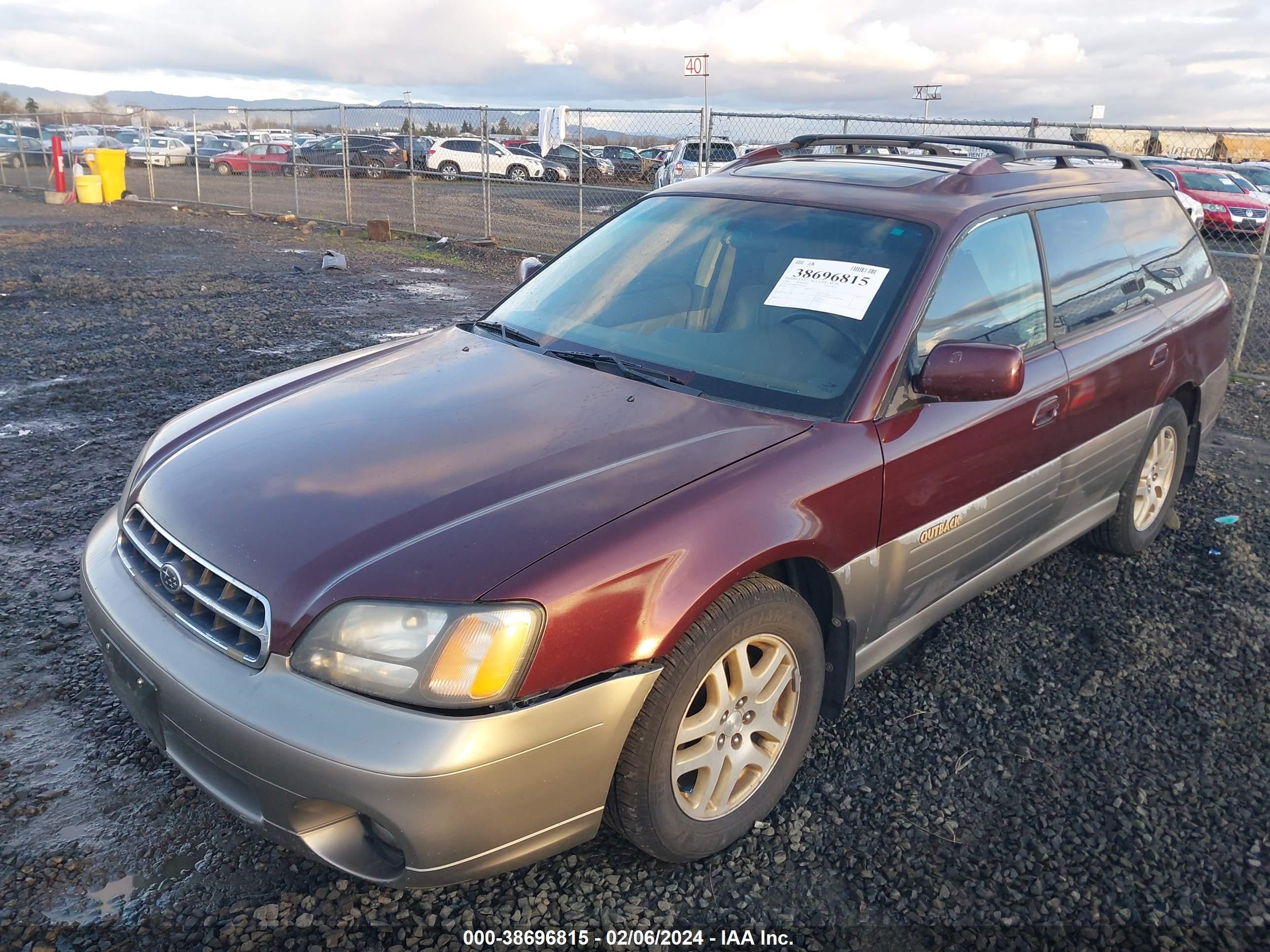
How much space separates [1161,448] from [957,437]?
214 centimetres

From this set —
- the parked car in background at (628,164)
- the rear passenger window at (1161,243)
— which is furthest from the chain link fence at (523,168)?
the rear passenger window at (1161,243)

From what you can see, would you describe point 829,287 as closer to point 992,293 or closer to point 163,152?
point 992,293

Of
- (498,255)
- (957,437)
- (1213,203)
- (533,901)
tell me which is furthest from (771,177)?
(1213,203)

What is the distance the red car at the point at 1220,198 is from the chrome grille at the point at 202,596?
18154 millimetres

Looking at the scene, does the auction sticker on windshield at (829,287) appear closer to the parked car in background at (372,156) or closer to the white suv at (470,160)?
the parked car in background at (372,156)

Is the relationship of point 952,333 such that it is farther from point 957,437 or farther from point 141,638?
point 141,638

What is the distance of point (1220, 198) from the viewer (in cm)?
1811

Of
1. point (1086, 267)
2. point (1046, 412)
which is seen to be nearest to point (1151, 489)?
point (1086, 267)

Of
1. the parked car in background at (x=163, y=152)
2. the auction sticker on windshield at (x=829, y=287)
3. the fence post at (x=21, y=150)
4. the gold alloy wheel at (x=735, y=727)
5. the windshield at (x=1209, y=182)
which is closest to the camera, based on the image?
the gold alloy wheel at (x=735, y=727)

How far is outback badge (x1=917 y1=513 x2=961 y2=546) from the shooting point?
290 cm

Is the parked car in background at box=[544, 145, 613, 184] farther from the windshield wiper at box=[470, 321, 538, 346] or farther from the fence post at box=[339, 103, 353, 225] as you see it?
the windshield wiper at box=[470, 321, 538, 346]

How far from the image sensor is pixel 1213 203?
703 inches

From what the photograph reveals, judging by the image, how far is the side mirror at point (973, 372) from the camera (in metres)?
2.64

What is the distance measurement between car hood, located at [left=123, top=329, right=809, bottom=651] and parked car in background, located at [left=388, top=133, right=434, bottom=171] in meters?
14.8
